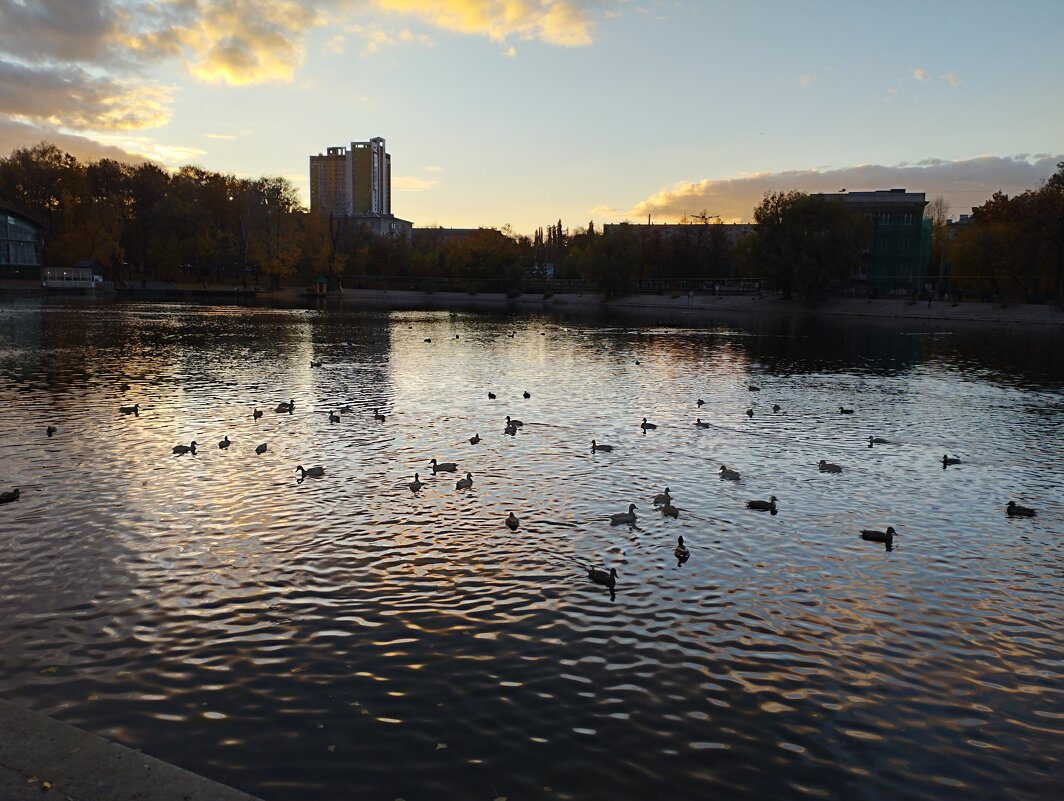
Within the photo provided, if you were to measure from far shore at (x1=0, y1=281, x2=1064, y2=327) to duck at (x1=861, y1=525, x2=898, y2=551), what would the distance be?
291 ft

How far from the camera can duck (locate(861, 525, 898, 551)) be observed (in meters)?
16.5

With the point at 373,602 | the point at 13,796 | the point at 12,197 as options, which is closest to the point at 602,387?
the point at 373,602

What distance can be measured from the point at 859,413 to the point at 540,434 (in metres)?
15.3

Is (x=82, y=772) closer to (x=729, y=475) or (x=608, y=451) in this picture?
(x=729, y=475)

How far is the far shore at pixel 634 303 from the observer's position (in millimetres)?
96806

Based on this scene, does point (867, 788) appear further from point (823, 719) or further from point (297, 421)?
point (297, 421)

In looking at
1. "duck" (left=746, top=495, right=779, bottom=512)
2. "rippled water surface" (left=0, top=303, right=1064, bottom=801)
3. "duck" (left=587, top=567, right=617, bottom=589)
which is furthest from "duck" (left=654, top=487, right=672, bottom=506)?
"duck" (left=587, top=567, right=617, bottom=589)

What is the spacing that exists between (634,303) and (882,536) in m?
123

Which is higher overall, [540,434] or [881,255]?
[881,255]

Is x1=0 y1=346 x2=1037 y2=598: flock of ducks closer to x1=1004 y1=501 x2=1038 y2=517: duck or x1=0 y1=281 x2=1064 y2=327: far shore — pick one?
x1=1004 y1=501 x2=1038 y2=517: duck

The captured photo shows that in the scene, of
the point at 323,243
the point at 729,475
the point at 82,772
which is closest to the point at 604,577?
the point at 729,475

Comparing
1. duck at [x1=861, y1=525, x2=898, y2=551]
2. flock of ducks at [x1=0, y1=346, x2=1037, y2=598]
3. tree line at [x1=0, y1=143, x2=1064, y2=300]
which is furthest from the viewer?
tree line at [x1=0, y1=143, x2=1064, y2=300]

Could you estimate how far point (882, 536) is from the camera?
1662 centimetres

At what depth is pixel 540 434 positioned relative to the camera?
2720 centimetres
